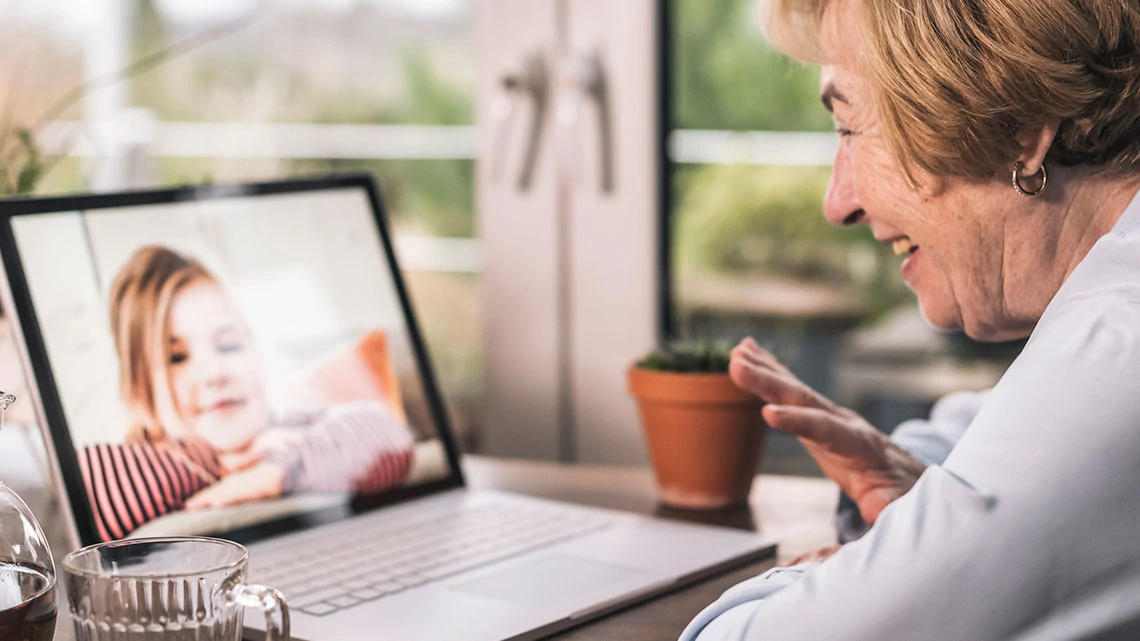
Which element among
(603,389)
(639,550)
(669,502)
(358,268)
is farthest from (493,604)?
(603,389)

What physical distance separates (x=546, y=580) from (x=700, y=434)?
0.98 feet

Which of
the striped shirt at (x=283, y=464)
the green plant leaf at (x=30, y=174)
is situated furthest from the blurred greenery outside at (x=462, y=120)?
the striped shirt at (x=283, y=464)

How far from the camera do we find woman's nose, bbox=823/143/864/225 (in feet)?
3.42

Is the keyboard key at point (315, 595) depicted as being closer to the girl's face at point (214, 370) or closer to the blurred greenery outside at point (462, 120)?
the girl's face at point (214, 370)

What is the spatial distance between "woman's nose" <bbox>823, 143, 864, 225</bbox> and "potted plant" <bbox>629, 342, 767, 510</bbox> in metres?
0.21

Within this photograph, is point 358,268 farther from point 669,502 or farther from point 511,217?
point 511,217

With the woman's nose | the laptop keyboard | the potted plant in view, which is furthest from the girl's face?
the woman's nose

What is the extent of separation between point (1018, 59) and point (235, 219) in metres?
0.73

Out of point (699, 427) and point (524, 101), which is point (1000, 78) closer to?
point (699, 427)

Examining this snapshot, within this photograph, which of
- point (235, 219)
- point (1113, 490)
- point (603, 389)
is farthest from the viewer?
point (603, 389)

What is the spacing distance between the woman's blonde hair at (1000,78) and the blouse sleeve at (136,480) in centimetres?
64

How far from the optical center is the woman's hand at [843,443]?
3.52 ft

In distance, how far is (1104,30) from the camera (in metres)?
0.80

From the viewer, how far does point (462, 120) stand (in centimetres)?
231
